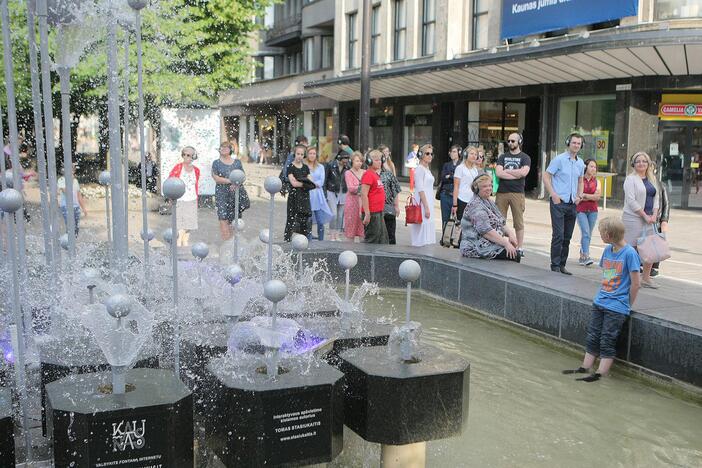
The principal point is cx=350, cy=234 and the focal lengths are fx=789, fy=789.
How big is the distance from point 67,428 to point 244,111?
5560 cm

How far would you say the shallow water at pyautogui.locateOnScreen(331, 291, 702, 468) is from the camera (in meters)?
4.65

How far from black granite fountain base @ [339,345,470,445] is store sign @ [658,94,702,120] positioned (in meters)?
18.1

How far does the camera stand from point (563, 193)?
9.46 m

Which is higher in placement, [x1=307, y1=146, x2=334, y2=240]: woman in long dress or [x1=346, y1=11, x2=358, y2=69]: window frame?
[x1=346, y1=11, x2=358, y2=69]: window frame

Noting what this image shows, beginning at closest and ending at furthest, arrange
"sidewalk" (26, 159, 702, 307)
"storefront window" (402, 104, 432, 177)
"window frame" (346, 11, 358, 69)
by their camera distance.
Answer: "sidewalk" (26, 159, 702, 307) < "storefront window" (402, 104, 432, 177) < "window frame" (346, 11, 358, 69)

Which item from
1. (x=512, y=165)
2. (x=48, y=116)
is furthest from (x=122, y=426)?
(x=512, y=165)

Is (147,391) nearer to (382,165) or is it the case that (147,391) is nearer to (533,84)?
(382,165)

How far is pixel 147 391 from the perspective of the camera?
3.47 m

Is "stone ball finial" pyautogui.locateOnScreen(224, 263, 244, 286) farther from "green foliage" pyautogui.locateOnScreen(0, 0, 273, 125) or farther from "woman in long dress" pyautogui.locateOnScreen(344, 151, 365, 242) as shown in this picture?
"green foliage" pyautogui.locateOnScreen(0, 0, 273, 125)

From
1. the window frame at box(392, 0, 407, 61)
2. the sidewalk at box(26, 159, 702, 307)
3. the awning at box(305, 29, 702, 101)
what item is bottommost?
the sidewalk at box(26, 159, 702, 307)

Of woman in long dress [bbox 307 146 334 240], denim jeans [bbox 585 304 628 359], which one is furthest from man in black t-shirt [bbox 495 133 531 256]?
denim jeans [bbox 585 304 628 359]

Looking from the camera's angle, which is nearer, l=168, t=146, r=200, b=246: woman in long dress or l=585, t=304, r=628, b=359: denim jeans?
l=585, t=304, r=628, b=359: denim jeans

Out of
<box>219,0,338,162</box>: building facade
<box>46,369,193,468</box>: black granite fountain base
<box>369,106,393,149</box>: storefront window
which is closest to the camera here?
<box>46,369,193,468</box>: black granite fountain base

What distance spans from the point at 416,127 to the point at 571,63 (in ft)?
37.7
